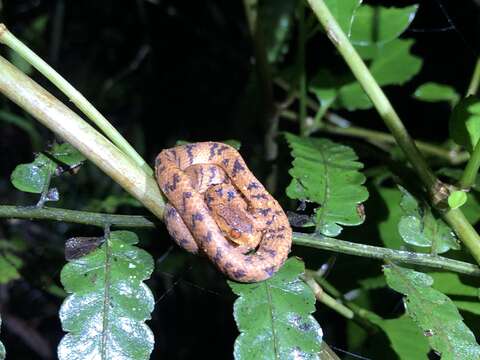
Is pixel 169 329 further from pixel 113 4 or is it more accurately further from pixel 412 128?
pixel 113 4

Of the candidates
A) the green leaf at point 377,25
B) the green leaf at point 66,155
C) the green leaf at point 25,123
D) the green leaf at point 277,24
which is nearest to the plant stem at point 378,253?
the green leaf at point 66,155

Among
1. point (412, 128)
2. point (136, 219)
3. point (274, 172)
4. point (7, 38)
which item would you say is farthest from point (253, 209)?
point (412, 128)

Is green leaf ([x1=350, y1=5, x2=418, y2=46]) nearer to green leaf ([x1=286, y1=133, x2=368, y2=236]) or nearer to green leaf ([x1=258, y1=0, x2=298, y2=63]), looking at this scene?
green leaf ([x1=286, y1=133, x2=368, y2=236])

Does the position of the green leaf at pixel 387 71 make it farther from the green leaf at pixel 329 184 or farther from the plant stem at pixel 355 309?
the plant stem at pixel 355 309

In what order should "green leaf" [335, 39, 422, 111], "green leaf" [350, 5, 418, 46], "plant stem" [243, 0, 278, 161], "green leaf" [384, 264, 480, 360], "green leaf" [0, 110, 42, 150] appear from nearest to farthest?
"green leaf" [384, 264, 480, 360] < "green leaf" [350, 5, 418, 46] < "plant stem" [243, 0, 278, 161] < "green leaf" [335, 39, 422, 111] < "green leaf" [0, 110, 42, 150]

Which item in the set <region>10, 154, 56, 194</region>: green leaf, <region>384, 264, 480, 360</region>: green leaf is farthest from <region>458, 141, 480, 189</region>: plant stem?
<region>10, 154, 56, 194</region>: green leaf

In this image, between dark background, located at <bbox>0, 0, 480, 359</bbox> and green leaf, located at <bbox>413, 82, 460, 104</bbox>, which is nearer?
green leaf, located at <bbox>413, 82, 460, 104</bbox>
